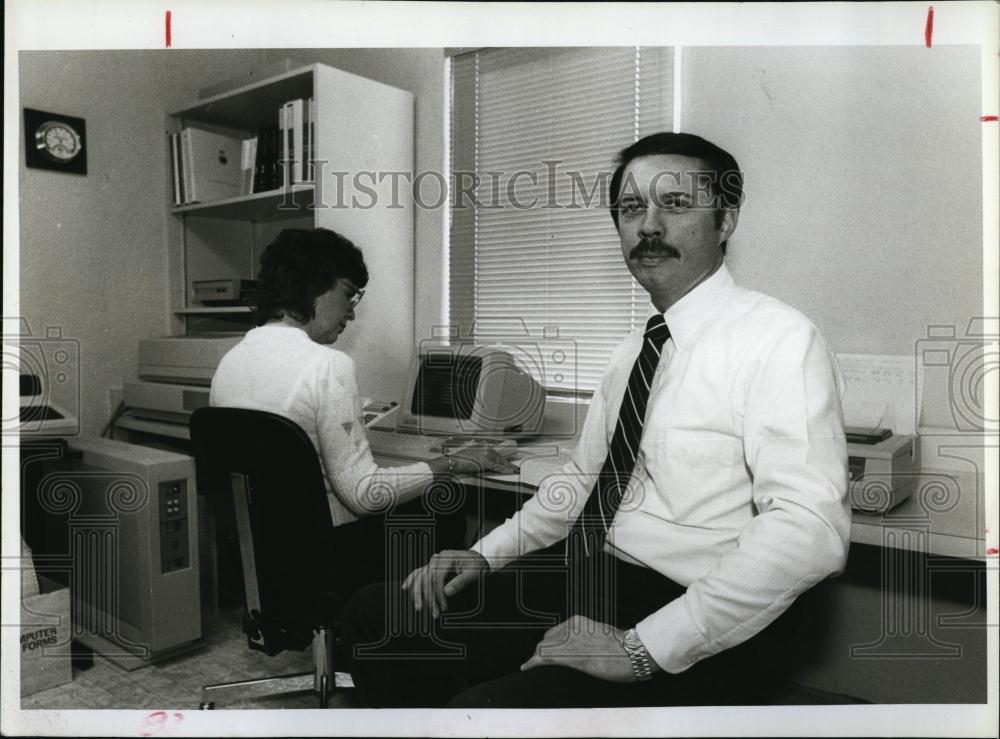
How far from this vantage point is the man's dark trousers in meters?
1.23

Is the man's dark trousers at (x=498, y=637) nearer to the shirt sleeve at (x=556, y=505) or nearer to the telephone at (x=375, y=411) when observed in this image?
the shirt sleeve at (x=556, y=505)

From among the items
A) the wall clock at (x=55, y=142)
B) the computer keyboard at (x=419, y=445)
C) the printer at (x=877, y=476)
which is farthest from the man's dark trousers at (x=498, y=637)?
the wall clock at (x=55, y=142)

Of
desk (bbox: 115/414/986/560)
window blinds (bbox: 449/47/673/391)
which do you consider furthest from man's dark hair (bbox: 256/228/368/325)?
desk (bbox: 115/414/986/560)

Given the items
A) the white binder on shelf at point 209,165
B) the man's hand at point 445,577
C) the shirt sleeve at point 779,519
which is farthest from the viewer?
the white binder on shelf at point 209,165

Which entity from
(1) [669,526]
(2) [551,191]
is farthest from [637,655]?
(2) [551,191]

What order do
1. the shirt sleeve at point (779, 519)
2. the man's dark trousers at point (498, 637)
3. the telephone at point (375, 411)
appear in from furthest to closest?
the telephone at point (375, 411), the man's dark trousers at point (498, 637), the shirt sleeve at point (779, 519)

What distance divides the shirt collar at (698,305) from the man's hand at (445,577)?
566 millimetres

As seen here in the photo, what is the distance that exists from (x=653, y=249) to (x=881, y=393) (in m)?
0.56

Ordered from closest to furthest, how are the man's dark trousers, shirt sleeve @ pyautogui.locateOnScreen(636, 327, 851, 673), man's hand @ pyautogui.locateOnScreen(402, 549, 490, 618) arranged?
shirt sleeve @ pyautogui.locateOnScreen(636, 327, 851, 673) → the man's dark trousers → man's hand @ pyautogui.locateOnScreen(402, 549, 490, 618)

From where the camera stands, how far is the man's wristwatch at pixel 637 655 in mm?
1107

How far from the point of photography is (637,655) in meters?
1.11

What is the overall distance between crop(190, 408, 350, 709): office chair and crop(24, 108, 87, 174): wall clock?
1.97 feet

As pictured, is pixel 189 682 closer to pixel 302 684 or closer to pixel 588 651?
pixel 302 684

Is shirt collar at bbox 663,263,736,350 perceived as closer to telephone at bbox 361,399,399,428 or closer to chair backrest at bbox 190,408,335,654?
telephone at bbox 361,399,399,428
